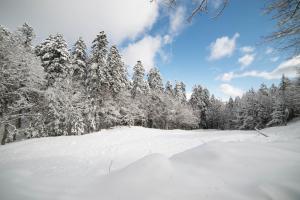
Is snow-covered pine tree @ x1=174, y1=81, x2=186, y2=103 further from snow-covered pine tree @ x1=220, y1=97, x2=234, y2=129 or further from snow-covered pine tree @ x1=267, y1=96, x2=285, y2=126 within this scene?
snow-covered pine tree @ x1=267, y1=96, x2=285, y2=126

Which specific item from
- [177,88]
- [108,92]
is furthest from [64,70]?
[177,88]

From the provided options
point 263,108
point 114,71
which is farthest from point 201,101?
point 114,71

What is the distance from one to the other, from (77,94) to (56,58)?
555cm

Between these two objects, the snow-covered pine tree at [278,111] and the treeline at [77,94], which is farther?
the snow-covered pine tree at [278,111]

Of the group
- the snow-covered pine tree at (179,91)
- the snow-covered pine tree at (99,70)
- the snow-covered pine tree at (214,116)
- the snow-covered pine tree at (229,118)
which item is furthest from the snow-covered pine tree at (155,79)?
the snow-covered pine tree at (229,118)

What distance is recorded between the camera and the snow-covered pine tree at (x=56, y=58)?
904 inches

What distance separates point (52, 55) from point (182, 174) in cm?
2445

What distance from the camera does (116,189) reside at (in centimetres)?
466

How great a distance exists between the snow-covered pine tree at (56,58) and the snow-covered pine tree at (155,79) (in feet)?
84.3

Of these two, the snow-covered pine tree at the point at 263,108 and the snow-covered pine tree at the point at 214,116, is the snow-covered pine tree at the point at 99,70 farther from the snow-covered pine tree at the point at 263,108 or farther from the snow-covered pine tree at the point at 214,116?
the snow-covered pine tree at the point at 214,116

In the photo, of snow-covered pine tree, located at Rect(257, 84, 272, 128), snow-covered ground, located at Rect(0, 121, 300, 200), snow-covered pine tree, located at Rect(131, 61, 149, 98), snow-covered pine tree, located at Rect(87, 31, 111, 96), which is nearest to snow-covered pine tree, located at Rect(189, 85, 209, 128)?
snow-covered pine tree, located at Rect(257, 84, 272, 128)

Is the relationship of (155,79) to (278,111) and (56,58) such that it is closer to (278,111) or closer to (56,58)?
(56,58)

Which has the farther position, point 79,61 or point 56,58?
point 79,61

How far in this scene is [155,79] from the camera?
4747cm
